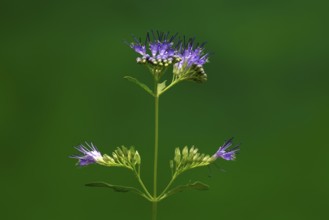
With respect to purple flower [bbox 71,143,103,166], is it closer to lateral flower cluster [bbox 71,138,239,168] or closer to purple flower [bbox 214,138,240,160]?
lateral flower cluster [bbox 71,138,239,168]

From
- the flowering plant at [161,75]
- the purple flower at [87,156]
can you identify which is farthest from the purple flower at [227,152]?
the purple flower at [87,156]

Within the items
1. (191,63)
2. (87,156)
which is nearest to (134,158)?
(87,156)

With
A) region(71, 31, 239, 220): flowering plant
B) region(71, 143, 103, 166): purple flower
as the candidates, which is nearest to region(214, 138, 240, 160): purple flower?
region(71, 31, 239, 220): flowering plant

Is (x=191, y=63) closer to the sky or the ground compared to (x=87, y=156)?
closer to the sky

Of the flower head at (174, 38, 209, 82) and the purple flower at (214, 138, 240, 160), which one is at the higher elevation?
the flower head at (174, 38, 209, 82)

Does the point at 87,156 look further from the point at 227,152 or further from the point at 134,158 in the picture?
the point at 227,152

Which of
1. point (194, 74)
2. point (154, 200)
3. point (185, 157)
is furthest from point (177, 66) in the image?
point (154, 200)

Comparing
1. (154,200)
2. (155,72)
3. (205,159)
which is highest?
(155,72)

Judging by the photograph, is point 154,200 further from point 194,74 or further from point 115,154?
point 194,74
